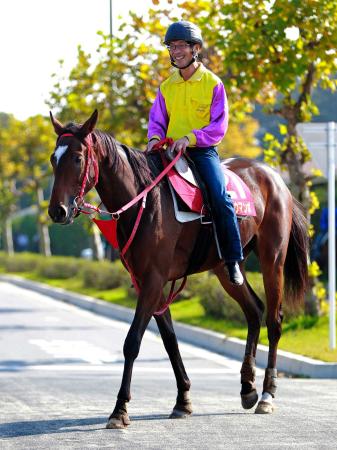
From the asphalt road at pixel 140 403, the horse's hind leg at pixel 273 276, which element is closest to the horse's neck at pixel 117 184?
the asphalt road at pixel 140 403

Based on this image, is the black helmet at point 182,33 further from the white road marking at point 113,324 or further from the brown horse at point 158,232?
the white road marking at point 113,324

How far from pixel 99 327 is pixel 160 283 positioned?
1290cm

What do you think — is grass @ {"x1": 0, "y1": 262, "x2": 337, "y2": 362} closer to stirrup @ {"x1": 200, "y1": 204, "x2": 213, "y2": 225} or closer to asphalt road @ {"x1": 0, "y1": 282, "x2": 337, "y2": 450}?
asphalt road @ {"x1": 0, "y1": 282, "x2": 337, "y2": 450}

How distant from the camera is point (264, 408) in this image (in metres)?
9.21

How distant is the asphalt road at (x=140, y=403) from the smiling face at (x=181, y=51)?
105 inches

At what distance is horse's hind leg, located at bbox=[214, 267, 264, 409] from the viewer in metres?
9.38

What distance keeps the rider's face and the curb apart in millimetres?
5440

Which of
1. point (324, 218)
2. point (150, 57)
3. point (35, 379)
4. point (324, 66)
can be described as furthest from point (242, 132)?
point (35, 379)

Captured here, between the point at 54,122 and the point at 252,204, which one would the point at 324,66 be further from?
the point at 54,122

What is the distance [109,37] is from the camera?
74.0ft

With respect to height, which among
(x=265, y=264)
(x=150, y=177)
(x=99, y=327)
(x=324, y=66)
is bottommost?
(x=99, y=327)

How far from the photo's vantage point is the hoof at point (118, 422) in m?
8.17

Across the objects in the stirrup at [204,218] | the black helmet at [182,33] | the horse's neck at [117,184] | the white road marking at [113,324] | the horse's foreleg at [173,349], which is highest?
the black helmet at [182,33]

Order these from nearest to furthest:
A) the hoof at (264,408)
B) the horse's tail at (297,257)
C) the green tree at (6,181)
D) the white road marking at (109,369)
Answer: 1. the hoof at (264,408)
2. the horse's tail at (297,257)
3. the white road marking at (109,369)
4. the green tree at (6,181)
